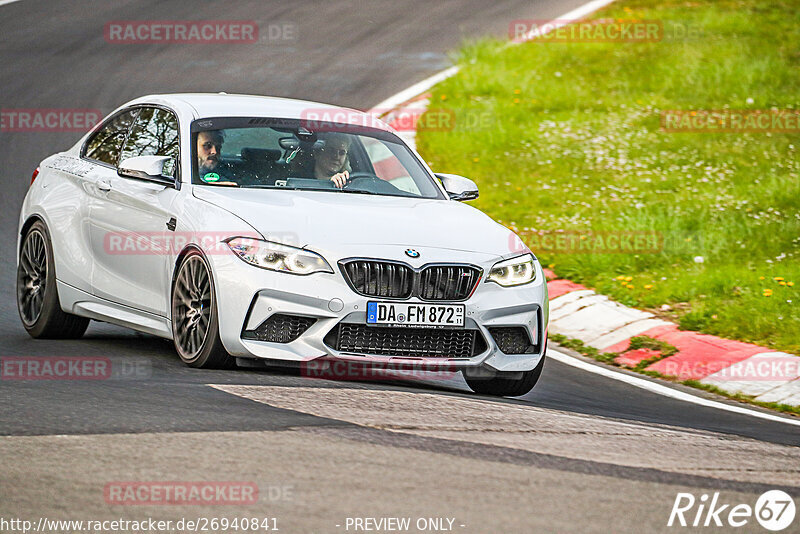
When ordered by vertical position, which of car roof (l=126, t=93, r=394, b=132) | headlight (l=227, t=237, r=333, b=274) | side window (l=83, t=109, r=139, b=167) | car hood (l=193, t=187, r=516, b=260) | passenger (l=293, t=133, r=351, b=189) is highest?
car roof (l=126, t=93, r=394, b=132)

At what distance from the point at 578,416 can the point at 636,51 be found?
1509cm

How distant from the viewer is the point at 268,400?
6754mm

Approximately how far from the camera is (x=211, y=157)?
8.43m

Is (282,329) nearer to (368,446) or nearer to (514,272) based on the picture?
(514,272)

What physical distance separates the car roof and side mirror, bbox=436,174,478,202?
0.61 m

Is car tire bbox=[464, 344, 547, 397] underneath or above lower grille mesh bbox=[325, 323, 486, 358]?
underneath

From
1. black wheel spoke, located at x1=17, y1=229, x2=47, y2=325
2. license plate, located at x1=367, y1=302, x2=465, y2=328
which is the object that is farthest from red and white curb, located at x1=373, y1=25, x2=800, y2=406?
black wheel spoke, located at x1=17, y1=229, x2=47, y2=325

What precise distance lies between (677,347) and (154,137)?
4.20 m

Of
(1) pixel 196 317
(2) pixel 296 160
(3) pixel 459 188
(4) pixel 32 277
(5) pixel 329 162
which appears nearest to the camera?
(1) pixel 196 317

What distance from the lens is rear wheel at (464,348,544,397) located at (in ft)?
26.5

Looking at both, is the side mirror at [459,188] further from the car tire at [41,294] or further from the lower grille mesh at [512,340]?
the car tire at [41,294]

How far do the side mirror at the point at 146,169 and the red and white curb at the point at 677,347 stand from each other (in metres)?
3.84

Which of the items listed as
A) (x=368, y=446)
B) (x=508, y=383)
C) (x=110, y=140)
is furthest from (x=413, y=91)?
(x=368, y=446)

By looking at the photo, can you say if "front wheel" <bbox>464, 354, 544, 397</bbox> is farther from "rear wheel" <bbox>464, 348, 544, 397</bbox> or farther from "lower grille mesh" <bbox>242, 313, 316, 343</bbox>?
"lower grille mesh" <bbox>242, 313, 316, 343</bbox>
